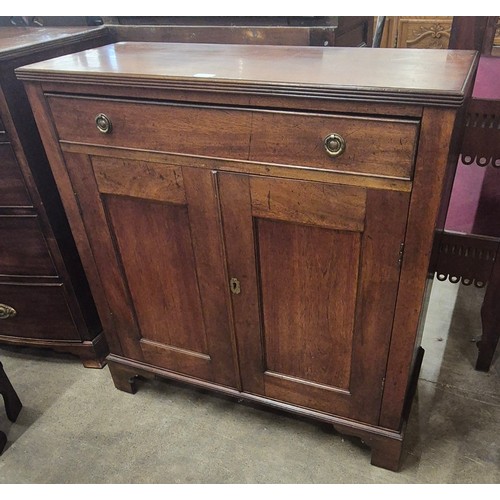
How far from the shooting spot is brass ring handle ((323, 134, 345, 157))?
0.78 meters

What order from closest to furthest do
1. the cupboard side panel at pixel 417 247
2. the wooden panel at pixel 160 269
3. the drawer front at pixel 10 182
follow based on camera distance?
1. the cupboard side panel at pixel 417 247
2. the wooden panel at pixel 160 269
3. the drawer front at pixel 10 182

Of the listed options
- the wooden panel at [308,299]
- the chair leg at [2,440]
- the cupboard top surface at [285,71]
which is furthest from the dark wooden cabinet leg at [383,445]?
the chair leg at [2,440]

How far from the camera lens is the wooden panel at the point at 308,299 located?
3.02ft

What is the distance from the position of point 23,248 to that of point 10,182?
0.20 m

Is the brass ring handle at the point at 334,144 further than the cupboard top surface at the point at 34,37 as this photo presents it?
No

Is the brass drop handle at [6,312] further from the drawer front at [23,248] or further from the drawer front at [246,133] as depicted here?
the drawer front at [246,133]

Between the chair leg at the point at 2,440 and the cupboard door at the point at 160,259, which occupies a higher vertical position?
the cupboard door at the point at 160,259

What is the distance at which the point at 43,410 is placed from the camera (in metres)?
1.38

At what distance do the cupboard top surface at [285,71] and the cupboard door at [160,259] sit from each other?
0.17m
